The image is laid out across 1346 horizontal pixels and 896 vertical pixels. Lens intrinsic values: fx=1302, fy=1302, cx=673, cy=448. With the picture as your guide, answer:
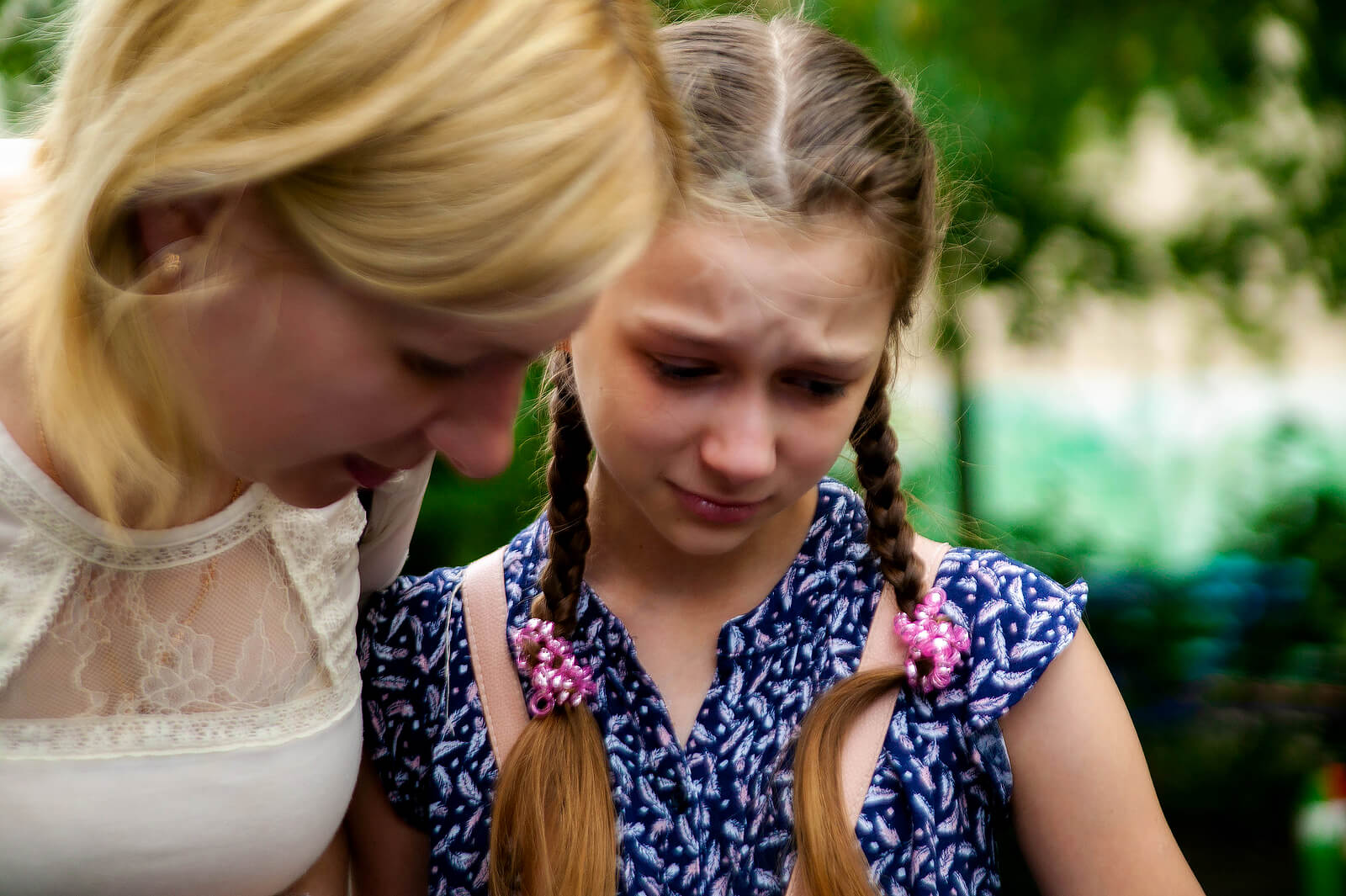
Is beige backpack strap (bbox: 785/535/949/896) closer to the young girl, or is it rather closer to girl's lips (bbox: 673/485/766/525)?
the young girl

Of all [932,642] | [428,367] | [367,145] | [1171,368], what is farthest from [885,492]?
[1171,368]

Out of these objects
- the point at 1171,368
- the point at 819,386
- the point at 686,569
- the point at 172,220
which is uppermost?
the point at 172,220

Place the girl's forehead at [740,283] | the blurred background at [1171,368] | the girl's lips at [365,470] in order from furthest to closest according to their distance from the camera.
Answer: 1. the blurred background at [1171,368]
2. the girl's forehead at [740,283]
3. the girl's lips at [365,470]

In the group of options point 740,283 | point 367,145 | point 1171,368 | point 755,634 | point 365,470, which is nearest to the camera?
point 367,145

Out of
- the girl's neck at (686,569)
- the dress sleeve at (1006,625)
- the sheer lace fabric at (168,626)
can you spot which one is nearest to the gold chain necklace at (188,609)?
the sheer lace fabric at (168,626)

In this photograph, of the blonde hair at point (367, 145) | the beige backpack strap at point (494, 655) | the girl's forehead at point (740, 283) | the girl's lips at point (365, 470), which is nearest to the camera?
the blonde hair at point (367, 145)

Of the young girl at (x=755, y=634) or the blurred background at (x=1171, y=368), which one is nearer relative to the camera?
the young girl at (x=755, y=634)

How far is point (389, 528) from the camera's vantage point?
187cm

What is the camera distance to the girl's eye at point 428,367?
1.28m

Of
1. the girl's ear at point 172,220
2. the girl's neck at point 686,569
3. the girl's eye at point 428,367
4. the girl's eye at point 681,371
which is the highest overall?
the girl's ear at point 172,220

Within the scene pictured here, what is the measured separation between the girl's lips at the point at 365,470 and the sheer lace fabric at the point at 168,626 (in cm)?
25

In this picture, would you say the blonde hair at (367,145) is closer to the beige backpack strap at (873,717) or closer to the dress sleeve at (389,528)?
the dress sleeve at (389,528)

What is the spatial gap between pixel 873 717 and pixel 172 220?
1.05 meters

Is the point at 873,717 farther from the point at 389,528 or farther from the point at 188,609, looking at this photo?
the point at 188,609
